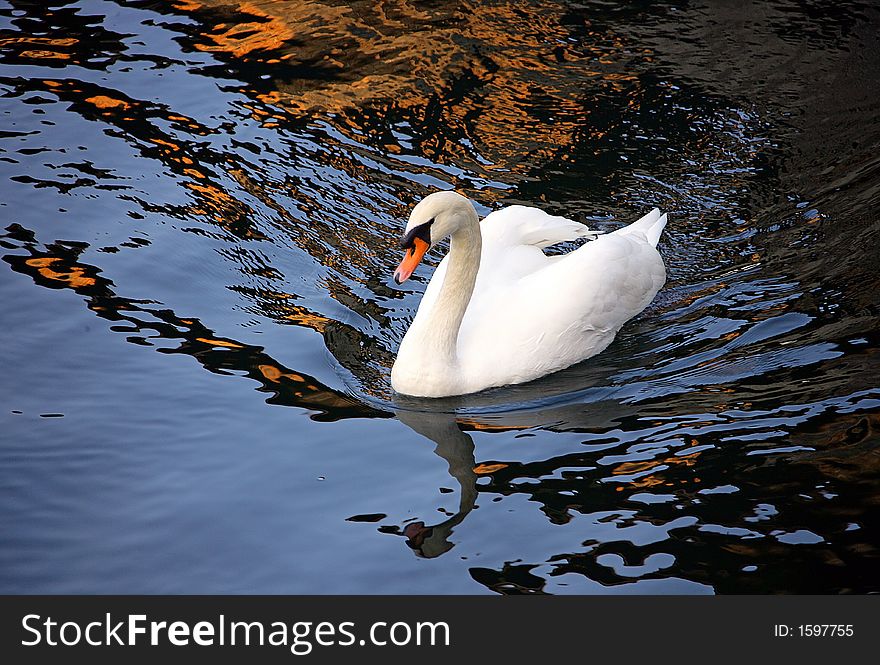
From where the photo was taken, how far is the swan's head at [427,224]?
6091 mm

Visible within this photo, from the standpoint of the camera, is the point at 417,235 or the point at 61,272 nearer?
the point at 417,235

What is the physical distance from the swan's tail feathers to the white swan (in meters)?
0.47

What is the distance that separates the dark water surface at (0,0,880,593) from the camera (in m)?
5.03

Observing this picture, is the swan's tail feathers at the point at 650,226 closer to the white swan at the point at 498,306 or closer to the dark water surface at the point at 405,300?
the dark water surface at the point at 405,300

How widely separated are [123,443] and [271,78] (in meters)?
6.09

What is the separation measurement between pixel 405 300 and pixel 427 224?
1766 mm

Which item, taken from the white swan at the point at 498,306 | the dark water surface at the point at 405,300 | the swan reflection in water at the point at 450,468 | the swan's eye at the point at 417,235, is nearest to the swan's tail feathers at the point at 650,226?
the dark water surface at the point at 405,300

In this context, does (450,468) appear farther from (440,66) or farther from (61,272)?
(440,66)

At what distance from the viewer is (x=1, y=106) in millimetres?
10406

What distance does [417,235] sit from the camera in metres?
6.14

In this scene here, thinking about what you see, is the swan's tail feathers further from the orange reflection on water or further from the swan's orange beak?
the orange reflection on water

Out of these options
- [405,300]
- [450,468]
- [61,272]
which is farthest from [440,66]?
[450,468]

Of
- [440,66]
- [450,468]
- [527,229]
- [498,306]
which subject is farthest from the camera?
[440,66]

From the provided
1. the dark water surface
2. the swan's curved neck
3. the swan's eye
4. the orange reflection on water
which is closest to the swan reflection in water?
the dark water surface
